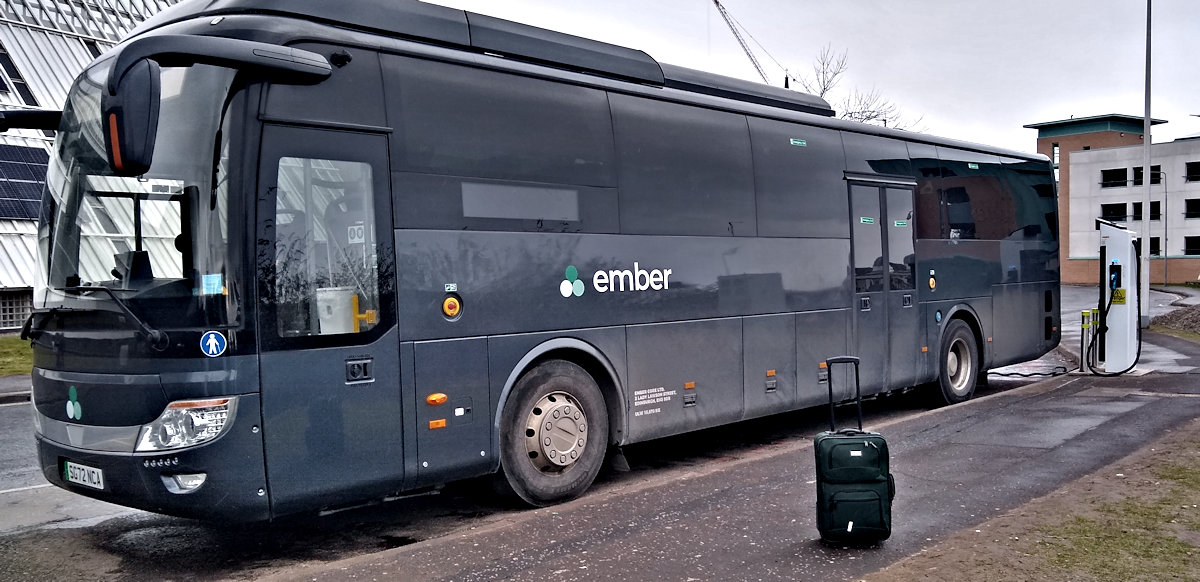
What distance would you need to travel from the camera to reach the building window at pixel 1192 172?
74250 mm

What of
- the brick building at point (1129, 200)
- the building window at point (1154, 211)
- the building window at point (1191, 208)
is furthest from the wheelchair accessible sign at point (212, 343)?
the building window at point (1191, 208)

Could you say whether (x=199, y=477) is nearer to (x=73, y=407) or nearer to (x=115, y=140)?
(x=73, y=407)

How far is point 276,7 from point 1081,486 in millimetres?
7035

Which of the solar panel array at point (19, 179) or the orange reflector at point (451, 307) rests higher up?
the solar panel array at point (19, 179)

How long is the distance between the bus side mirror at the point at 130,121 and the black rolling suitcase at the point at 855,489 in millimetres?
4321

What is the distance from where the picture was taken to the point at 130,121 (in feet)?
17.1

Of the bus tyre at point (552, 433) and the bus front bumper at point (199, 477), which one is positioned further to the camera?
the bus tyre at point (552, 433)

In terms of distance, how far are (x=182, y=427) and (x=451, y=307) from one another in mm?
2009

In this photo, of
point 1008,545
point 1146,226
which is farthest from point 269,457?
point 1146,226

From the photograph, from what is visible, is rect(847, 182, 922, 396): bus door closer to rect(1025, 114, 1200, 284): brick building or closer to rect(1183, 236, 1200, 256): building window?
rect(1025, 114, 1200, 284): brick building

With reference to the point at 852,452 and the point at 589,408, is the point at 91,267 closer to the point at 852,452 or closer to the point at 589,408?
the point at 589,408

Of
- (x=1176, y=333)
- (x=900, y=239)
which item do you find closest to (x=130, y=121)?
(x=900, y=239)

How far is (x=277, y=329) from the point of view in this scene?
19.8ft

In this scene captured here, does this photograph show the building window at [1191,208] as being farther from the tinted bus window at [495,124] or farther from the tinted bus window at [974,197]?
the tinted bus window at [495,124]
